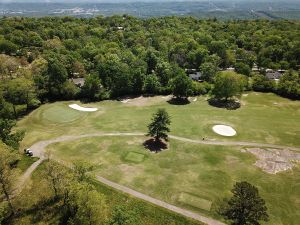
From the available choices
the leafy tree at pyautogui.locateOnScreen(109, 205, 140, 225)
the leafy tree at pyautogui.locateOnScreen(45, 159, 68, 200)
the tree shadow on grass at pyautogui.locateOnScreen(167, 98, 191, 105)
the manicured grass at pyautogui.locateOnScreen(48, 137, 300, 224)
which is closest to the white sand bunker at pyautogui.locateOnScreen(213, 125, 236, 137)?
the manicured grass at pyautogui.locateOnScreen(48, 137, 300, 224)

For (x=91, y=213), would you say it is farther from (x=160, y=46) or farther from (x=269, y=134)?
(x=160, y=46)

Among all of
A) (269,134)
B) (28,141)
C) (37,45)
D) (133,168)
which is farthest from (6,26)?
(269,134)

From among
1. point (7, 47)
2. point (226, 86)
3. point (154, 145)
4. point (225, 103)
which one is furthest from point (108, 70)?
point (7, 47)

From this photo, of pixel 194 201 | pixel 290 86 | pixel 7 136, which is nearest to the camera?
pixel 194 201

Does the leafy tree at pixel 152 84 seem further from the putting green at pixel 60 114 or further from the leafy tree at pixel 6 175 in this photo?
the leafy tree at pixel 6 175

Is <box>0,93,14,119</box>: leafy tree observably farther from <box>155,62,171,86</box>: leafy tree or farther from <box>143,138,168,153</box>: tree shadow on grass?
<box>155,62,171,86</box>: leafy tree

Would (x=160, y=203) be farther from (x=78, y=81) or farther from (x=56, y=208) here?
(x=78, y=81)
